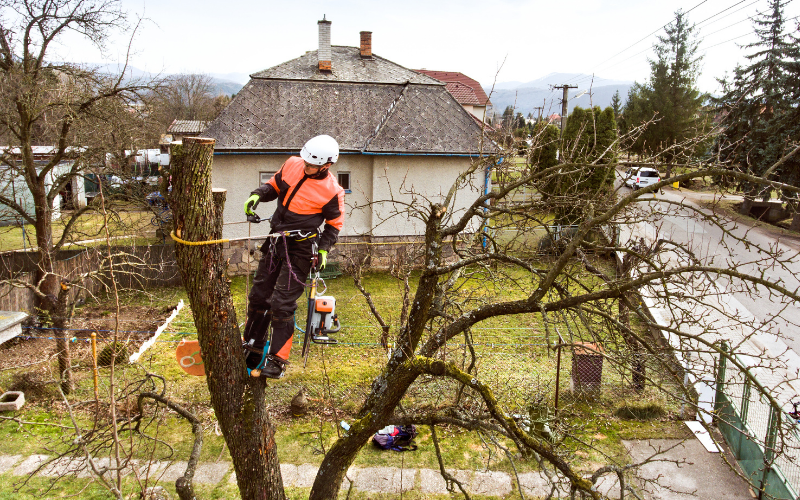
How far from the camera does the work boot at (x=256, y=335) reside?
16.6ft

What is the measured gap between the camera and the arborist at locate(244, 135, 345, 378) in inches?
200

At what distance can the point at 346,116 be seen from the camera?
1752cm

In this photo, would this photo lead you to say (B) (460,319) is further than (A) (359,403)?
No

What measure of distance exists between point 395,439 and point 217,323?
524 centimetres

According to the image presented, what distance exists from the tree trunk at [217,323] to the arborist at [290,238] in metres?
0.46

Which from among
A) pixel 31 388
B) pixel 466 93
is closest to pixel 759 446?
pixel 31 388

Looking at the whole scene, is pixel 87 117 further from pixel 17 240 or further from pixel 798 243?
pixel 798 243

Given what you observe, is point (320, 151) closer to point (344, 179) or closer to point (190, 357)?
point (190, 357)

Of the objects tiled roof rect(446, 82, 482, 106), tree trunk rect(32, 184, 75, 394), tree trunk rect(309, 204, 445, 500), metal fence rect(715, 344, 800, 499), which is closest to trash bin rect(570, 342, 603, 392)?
metal fence rect(715, 344, 800, 499)

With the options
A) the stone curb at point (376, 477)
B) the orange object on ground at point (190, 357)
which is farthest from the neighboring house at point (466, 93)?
the orange object on ground at point (190, 357)

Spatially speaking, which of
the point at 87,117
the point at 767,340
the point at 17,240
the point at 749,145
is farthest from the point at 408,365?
the point at 749,145

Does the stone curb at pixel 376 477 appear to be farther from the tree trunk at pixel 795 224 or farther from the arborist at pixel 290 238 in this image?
the tree trunk at pixel 795 224

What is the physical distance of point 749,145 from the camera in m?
26.2

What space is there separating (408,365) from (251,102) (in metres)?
13.8
